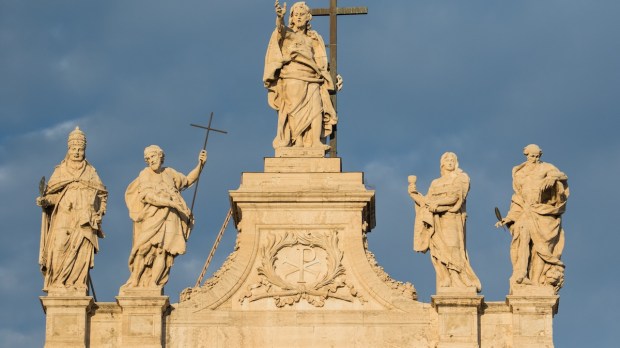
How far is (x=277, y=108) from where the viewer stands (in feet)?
144

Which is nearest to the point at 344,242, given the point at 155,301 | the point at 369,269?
the point at 369,269

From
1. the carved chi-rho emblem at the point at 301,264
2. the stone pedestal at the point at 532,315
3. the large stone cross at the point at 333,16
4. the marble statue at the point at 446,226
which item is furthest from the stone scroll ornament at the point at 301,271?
the large stone cross at the point at 333,16

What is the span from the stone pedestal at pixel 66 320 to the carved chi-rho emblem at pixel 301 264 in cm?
311

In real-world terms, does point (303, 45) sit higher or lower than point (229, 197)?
higher

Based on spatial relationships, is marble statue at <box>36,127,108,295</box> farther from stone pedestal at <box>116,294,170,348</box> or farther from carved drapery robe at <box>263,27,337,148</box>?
carved drapery robe at <box>263,27,337,148</box>

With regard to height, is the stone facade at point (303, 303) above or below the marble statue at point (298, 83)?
below

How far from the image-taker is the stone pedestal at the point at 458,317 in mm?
41312

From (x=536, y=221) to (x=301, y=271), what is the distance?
380 centimetres

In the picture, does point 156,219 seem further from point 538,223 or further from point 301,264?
point 538,223

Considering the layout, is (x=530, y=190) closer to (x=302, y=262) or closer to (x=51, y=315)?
(x=302, y=262)

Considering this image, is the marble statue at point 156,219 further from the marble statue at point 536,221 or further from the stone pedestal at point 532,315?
the stone pedestal at point 532,315

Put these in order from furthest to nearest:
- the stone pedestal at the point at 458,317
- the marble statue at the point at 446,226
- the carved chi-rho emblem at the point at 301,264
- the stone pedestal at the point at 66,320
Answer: the carved chi-rho emblem at the point at 301,264
the marble statue at the point at 446,226
the stone pedestal at the point at 66,320
the stone pedestal at the point at 458,317

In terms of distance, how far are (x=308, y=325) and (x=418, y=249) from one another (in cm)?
215

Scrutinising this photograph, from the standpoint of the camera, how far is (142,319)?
41.6 m
